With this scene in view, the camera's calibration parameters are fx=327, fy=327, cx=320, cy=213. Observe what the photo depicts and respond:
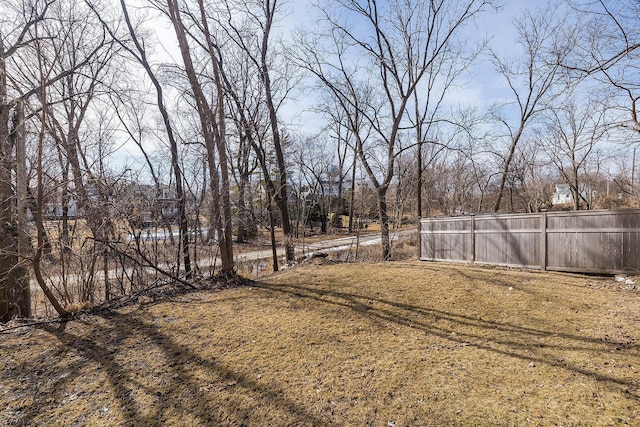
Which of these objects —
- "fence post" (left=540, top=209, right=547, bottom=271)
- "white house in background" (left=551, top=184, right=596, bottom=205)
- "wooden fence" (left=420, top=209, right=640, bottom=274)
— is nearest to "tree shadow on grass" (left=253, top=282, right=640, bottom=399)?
"wooden fence" (left=420, top=209, right=640, bottom=274)

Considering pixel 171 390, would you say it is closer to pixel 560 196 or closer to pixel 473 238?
pixel 473 238

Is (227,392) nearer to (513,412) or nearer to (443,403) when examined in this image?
(443,403)

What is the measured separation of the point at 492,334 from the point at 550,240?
464 cm

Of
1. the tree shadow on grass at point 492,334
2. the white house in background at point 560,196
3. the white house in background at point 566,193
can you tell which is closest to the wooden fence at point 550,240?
the tree shadow on grass at point 492,334

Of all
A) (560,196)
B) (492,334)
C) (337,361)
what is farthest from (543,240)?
(560,196)

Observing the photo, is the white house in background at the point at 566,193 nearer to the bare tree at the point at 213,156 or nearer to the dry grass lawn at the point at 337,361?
the dry grass lawn at the point at 337,361

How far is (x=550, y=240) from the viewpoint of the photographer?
6.90m

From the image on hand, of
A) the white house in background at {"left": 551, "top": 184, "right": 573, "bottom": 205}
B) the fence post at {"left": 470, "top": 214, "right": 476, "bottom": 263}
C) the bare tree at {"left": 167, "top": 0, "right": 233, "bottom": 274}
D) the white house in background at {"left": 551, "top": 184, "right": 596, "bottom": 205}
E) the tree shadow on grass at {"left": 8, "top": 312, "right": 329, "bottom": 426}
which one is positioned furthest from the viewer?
the white house in background at {"left": 551, "top": 184, "right": 573, "bottom": 205}

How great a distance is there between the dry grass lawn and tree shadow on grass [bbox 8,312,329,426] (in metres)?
0.01

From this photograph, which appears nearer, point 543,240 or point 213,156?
point 213,156

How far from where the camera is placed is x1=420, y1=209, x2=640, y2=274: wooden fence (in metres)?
6.09

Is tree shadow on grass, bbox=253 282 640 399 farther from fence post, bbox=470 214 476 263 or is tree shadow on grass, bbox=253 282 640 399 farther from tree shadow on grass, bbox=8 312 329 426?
fence post, bbox=470 214 476 263

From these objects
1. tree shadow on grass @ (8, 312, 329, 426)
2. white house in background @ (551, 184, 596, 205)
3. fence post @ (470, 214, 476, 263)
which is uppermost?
white house in background @ (551, 184, 596, 205)

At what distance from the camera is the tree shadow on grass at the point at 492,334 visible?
282 centimetres
